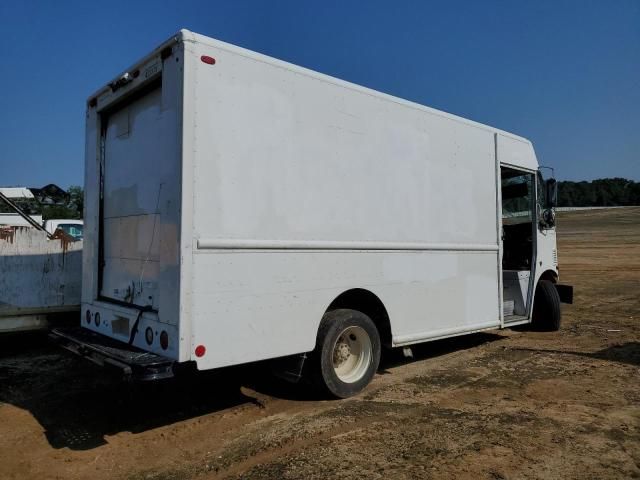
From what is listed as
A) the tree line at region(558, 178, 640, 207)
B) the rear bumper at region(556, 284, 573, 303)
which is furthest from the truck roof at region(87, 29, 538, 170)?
the tree line at region(558, 178, 640, 207)

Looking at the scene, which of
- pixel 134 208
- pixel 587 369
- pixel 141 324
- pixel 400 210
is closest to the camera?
pixel 141 324

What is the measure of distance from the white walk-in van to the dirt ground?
568 millimetres

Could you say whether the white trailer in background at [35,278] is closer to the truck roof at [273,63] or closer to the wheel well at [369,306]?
the truck roof at [273,63]

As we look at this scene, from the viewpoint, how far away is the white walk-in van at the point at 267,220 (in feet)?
13.0

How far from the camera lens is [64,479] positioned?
11.6ft

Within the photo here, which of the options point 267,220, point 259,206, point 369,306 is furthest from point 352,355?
point 259,206

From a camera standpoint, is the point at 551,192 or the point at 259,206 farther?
the point at 551,192

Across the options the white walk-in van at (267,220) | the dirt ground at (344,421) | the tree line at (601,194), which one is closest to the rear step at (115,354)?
the white walk-in van at (267,220)

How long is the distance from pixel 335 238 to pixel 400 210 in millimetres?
1069

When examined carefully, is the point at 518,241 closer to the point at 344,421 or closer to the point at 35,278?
the point at 344,421

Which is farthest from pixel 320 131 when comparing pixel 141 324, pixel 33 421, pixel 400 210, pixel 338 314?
pixel 33 421

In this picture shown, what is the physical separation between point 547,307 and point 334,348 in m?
5.11

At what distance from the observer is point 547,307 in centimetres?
850

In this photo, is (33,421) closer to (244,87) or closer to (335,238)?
(335,238)
